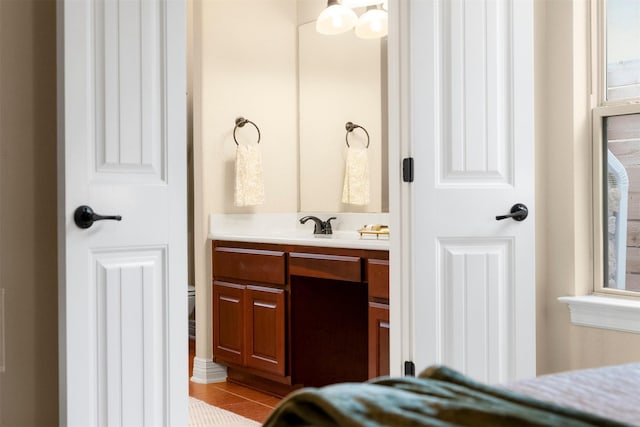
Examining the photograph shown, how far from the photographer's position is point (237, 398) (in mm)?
4023

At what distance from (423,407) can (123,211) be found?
5.58 feet

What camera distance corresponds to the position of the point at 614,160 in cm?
310

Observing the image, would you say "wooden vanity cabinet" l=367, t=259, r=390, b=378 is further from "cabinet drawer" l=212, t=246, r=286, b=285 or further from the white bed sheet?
the white bed sheet

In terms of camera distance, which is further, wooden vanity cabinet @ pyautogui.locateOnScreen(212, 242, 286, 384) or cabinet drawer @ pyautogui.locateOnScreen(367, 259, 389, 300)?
wooden vanity cabinet @ pyautogui.locateOnScreen(212, 242, 286, 384)

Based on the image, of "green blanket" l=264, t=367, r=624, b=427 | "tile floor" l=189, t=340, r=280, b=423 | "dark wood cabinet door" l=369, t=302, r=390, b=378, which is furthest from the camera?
"tile floor" l=189, t=340, r=280, b=423

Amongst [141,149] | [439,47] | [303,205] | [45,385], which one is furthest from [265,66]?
[45,385]

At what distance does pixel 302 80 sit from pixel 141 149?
2520mm

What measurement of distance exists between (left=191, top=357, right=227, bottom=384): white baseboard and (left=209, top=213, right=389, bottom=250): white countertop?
734mm

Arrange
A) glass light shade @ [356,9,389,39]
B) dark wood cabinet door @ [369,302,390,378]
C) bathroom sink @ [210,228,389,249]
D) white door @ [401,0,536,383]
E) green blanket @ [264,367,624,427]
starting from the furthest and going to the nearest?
glass light shade @ [356,9,389,39]
bathroom sink @ [210,228,389,249]
dark wood cabinet door @ [369,302,390,378]
white door @ [401,0,536,383]
green blanket @ [264,367,624,427]

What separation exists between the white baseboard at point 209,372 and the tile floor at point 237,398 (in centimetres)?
5

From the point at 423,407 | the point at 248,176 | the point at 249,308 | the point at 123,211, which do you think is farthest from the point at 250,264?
the point at 423,407

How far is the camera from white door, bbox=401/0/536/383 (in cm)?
273

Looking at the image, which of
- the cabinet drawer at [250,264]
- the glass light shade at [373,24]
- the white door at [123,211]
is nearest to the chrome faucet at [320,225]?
the cabinet drawer at [250,264]

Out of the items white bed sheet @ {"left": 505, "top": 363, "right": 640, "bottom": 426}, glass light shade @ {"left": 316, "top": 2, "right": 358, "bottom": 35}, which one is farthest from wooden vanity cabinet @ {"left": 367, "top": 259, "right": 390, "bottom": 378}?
white bed sheet @ {"left": 505, "top": 363, "right": 640, "bottom": 426}
